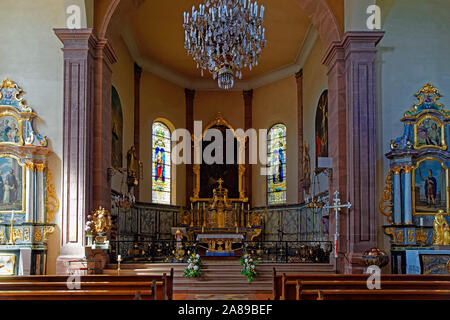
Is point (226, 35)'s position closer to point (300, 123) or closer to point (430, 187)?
point (430, 187)

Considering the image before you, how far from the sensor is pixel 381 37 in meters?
13.2

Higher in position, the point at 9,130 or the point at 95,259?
the point at 9,130

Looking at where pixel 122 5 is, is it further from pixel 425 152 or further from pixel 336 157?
pixel 425 152

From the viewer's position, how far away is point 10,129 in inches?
516

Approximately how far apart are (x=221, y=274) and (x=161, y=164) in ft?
31.7

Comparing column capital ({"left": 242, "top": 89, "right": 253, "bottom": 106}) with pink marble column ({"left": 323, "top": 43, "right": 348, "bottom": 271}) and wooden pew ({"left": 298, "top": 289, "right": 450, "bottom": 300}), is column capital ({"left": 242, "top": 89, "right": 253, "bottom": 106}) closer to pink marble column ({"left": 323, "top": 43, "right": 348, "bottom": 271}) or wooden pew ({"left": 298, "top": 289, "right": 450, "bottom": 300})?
pink marble column ({"left": 323, "top": 43, "right": 348, "bottom": 271})

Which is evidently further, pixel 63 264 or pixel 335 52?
pixel 335 52

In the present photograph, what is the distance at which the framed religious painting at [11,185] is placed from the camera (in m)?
12.9

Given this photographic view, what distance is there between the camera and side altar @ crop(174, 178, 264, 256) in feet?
58.9

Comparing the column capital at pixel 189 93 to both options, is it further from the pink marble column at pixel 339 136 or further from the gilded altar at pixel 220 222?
the pink marble column at pixel 339 136

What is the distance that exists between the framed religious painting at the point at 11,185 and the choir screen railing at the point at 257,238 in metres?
A: 2.85

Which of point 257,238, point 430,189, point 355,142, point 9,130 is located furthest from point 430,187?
point 257,238

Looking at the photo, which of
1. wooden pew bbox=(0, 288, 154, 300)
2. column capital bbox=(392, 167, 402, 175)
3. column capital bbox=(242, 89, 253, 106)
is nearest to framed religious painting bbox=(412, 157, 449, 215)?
column capital bbox=(392, 167, 402, 175)

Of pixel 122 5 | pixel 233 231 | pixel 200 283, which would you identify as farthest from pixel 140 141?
pixel 200 283
